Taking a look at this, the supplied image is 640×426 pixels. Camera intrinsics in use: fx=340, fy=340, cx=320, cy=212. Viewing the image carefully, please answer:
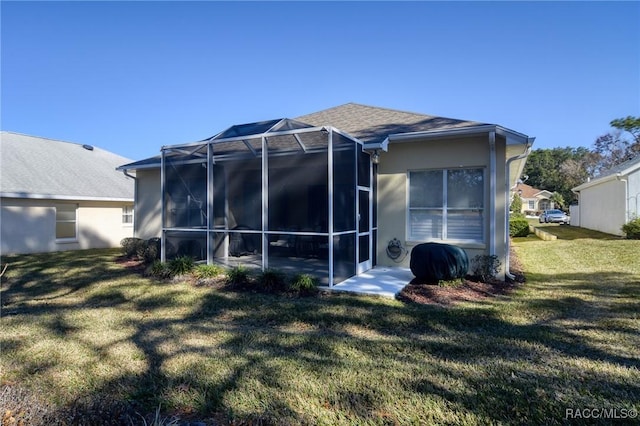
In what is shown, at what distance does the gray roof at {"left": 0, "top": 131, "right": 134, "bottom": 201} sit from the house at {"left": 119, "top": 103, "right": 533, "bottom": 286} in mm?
8342

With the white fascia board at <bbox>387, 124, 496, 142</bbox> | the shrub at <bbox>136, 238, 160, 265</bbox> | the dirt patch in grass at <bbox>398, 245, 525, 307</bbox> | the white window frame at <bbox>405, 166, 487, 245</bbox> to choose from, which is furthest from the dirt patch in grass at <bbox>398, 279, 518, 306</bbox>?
the shrub at <bbox>136, 238, 160, 265</bbox>

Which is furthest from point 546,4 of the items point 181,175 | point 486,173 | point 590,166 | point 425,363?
point 590,166

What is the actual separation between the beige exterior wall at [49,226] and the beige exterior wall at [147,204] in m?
3.35

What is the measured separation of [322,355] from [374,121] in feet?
26.8

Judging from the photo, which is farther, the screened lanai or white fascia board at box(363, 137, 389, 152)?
white fascia board at box(363, 137, 389, 152)

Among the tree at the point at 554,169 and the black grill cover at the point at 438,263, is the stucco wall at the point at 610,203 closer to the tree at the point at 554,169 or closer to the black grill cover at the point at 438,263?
the black grill cover at the point at 438,263

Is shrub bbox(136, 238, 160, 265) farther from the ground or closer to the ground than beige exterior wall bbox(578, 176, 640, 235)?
closer to the ground

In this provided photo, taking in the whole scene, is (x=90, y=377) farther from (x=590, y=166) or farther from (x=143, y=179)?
(x=590, y=166)

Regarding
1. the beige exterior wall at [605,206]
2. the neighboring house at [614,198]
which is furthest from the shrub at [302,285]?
the beige exterior wall at [605,206]

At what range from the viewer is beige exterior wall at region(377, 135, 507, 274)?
25.4ft

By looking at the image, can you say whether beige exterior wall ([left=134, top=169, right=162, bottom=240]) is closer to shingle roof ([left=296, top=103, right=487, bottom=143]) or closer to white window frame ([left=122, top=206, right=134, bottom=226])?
white window frame ([left=122, top=206, right=134, bottom=226])

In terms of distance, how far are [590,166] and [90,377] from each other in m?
52.6

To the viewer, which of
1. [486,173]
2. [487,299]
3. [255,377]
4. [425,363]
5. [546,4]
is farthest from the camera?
[546,4]

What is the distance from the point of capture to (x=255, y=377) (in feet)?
10.6
